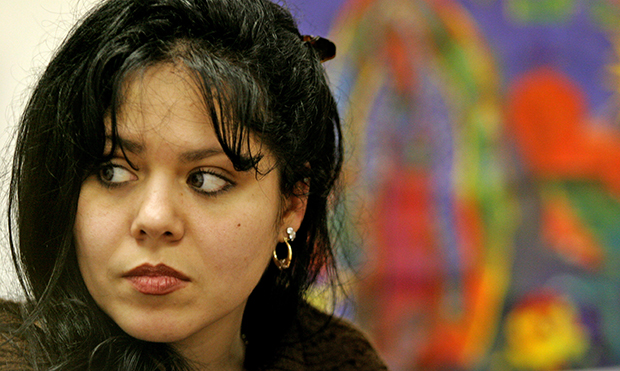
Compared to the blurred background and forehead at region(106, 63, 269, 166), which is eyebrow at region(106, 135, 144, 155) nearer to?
forehead at region(106, 63, 269, 166)

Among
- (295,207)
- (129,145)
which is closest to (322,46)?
(295,207)

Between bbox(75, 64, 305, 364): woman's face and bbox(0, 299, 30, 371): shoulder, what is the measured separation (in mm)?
111

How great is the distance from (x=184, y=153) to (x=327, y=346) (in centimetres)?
59

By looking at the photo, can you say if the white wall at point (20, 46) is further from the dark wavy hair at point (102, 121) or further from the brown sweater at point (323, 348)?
the brown sweater at point (323, 348)

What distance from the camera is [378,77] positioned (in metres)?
1.39

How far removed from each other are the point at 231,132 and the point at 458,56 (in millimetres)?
824

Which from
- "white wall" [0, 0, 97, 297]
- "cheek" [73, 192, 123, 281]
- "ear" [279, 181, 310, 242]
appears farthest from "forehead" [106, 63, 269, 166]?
"white wall" [0, 0, 97, 297]

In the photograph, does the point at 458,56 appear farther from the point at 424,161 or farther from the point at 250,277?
the point at 250,277

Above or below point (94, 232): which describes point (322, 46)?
above

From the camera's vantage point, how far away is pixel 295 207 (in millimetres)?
977

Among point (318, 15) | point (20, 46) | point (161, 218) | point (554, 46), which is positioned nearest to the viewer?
point (161, 218)

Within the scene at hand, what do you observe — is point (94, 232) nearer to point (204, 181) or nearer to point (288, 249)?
point (204, 181)

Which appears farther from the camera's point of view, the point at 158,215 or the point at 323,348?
the point at 323,348

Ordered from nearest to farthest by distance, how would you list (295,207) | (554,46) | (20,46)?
(295,207), (20,46), (554,46)
